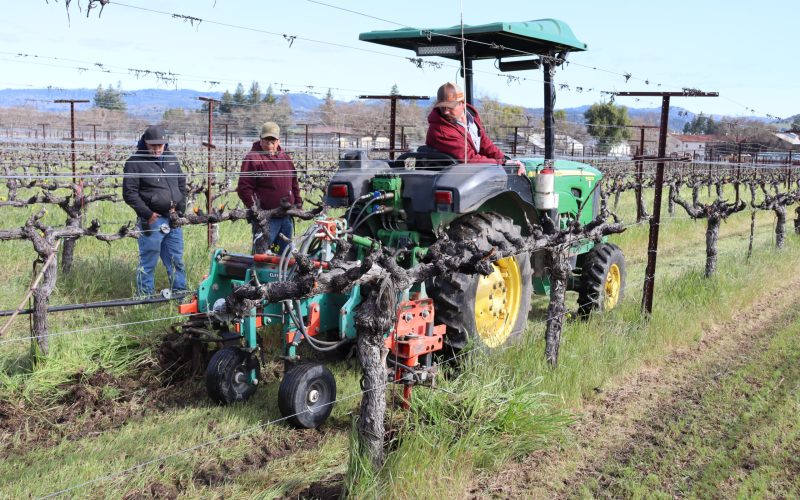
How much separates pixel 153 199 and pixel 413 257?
10.3ft

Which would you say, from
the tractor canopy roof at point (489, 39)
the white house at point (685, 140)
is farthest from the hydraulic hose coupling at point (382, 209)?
the white house at point (685, 140)

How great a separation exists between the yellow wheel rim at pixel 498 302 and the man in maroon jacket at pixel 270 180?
8.09ft

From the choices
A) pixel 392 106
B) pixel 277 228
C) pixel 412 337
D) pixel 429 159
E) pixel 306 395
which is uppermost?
pixel 392 106

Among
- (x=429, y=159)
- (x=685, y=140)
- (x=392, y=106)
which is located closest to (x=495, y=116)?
(x=392, y=106)

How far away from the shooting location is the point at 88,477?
3.78 meters

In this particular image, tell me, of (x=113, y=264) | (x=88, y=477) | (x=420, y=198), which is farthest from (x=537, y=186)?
(x=113, y=264)

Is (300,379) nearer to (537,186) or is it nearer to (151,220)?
(537,186)

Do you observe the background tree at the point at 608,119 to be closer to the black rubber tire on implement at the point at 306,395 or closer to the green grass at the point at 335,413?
the green grass at the point at 335,413

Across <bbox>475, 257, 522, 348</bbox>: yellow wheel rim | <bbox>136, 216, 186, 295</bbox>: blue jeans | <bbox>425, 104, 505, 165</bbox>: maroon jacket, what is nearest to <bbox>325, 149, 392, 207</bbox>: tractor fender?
<bbox>425, 104, 505, 165</bbox>: maroon jacket

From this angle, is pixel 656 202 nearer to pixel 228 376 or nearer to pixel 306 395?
pixel 306 395

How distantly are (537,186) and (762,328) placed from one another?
9.63ft

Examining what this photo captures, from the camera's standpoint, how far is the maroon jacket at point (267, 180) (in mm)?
7441

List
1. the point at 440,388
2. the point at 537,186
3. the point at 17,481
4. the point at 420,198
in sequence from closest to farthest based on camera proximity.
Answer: the point at 17,481, the point at 440,388, the point at 420,198, the point at 537,186

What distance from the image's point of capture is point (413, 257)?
17.3 ft
